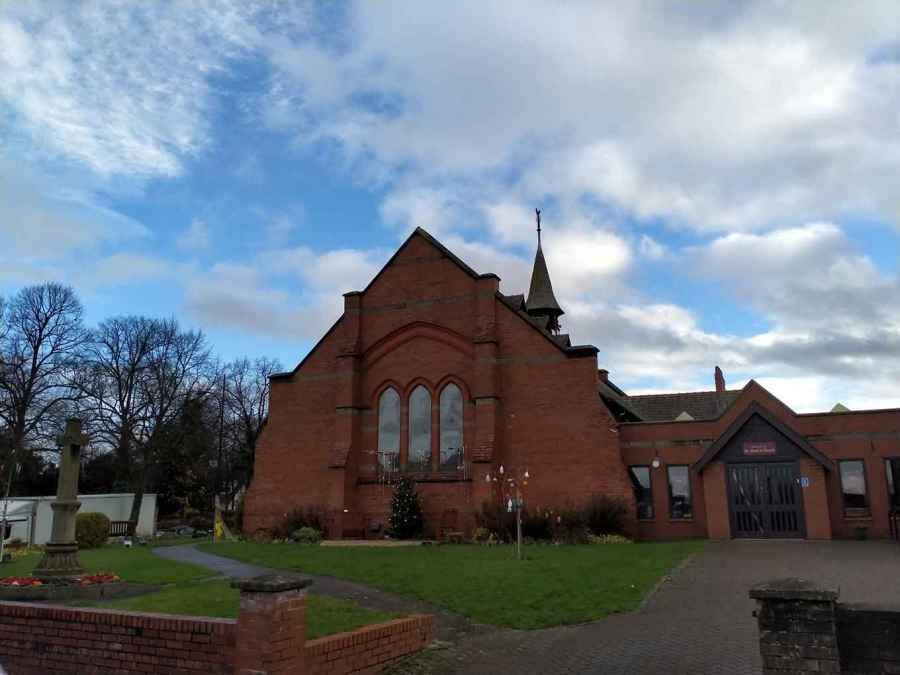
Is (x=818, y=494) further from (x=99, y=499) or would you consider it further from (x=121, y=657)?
(x=99, y=499)

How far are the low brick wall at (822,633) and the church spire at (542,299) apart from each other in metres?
33.7

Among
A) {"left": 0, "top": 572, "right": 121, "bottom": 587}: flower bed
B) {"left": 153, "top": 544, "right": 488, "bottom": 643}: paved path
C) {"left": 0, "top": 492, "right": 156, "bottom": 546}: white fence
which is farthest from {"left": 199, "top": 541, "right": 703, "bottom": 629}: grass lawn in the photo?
{"left": 0, "top": 492, "right": 156, "bottom": 546}: white fence

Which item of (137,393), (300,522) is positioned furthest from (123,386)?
(300,522)

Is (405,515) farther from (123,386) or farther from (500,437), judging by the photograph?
(123,386)

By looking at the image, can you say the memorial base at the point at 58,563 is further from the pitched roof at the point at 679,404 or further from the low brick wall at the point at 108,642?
the pitched roof at the point at 679,404

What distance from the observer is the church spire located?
3962cm

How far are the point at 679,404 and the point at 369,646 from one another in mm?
34560

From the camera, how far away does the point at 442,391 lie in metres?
30.0

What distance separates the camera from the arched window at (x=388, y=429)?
2998 centimetres

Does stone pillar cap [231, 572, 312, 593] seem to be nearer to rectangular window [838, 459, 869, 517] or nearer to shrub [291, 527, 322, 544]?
shrub [291, 527, 322, 544]

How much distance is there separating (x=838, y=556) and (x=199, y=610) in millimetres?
15865

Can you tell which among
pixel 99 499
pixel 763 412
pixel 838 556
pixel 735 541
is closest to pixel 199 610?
pixel 838 556

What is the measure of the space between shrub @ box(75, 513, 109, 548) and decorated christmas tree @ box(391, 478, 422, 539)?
13.4m

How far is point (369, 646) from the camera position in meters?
7.84
